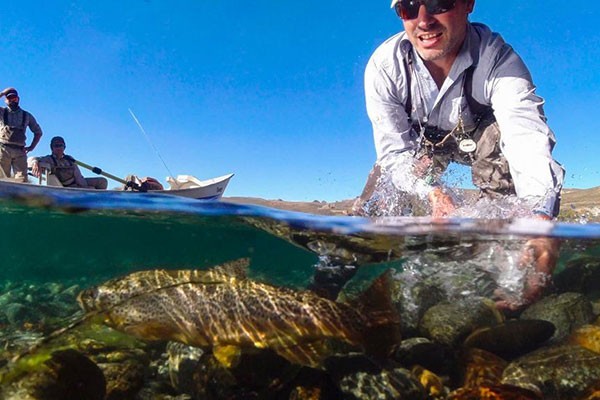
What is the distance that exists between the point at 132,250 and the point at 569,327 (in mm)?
7522

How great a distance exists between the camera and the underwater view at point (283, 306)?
14.1 feet

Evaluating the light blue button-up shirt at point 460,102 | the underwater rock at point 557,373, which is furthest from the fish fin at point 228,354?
the light blue button-up shirt at point 460,102

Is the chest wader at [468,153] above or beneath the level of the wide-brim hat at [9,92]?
beneath

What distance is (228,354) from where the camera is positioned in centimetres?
459

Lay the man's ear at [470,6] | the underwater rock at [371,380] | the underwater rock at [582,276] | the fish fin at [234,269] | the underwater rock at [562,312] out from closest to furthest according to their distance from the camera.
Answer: the underwater rock at [371,380]
the man's ear at [470,6]
the underwater rock at [562,312]
the fish fin at [234,269]
the underwater rock at [582,276]

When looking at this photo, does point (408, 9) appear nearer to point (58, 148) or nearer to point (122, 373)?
point (122, 373)

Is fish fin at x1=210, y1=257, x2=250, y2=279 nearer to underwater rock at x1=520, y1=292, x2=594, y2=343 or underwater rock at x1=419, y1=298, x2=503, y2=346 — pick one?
underwater rock at x1=419, y1=298, x2=503, y2=346

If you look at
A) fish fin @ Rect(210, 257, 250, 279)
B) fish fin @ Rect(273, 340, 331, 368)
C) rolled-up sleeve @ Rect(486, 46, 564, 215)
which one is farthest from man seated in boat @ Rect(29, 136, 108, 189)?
rolled-up sleeve @ Rect(486, 46, 564, 215)

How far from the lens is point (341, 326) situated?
4883 mm

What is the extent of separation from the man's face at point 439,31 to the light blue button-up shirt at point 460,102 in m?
0.14

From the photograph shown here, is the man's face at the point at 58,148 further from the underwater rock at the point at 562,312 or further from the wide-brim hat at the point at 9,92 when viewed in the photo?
the underwater rock at the point at 562,312

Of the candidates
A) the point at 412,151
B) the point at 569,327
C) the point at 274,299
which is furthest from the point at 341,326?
the point at 569,327

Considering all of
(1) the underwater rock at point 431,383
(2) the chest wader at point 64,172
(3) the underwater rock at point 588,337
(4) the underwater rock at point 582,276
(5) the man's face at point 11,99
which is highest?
(5) the man's face at point 11,99

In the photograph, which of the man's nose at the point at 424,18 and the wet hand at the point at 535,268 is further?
the wet hand at the point at 535,268
